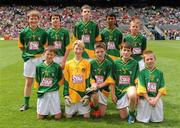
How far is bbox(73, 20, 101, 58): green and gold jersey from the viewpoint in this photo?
8.41 m

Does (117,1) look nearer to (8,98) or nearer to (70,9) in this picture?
(70,9)

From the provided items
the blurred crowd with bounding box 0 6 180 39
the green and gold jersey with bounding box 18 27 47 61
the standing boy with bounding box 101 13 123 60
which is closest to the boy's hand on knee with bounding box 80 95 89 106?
the green and gold jersey with bounding box 18 27 47 61

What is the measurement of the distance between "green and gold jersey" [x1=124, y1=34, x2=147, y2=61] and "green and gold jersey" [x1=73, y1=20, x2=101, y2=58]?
2.24ft

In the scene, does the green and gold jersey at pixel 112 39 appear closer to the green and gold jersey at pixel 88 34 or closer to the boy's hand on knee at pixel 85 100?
the green and gold jersey at pixel 88 34

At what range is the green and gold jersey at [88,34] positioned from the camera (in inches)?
331

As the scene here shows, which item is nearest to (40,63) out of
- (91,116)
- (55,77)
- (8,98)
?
(55,77)

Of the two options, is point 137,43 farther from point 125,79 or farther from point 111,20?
point 125,79

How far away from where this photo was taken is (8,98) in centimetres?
911

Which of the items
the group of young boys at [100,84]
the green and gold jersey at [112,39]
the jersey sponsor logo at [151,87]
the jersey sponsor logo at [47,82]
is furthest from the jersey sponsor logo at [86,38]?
the jersey sponsor logo at [151,87]

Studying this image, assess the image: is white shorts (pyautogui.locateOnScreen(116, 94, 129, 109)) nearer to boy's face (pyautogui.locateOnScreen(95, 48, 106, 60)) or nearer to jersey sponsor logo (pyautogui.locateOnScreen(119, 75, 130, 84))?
jersey sponsor logo (pyautogui.locateOnScreen(119, 75, 130, 84))

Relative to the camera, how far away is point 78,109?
24.1 ft

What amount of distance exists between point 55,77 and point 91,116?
3.15 ft

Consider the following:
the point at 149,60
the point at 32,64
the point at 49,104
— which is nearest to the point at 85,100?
the point at 49,104

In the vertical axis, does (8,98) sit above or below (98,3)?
below
